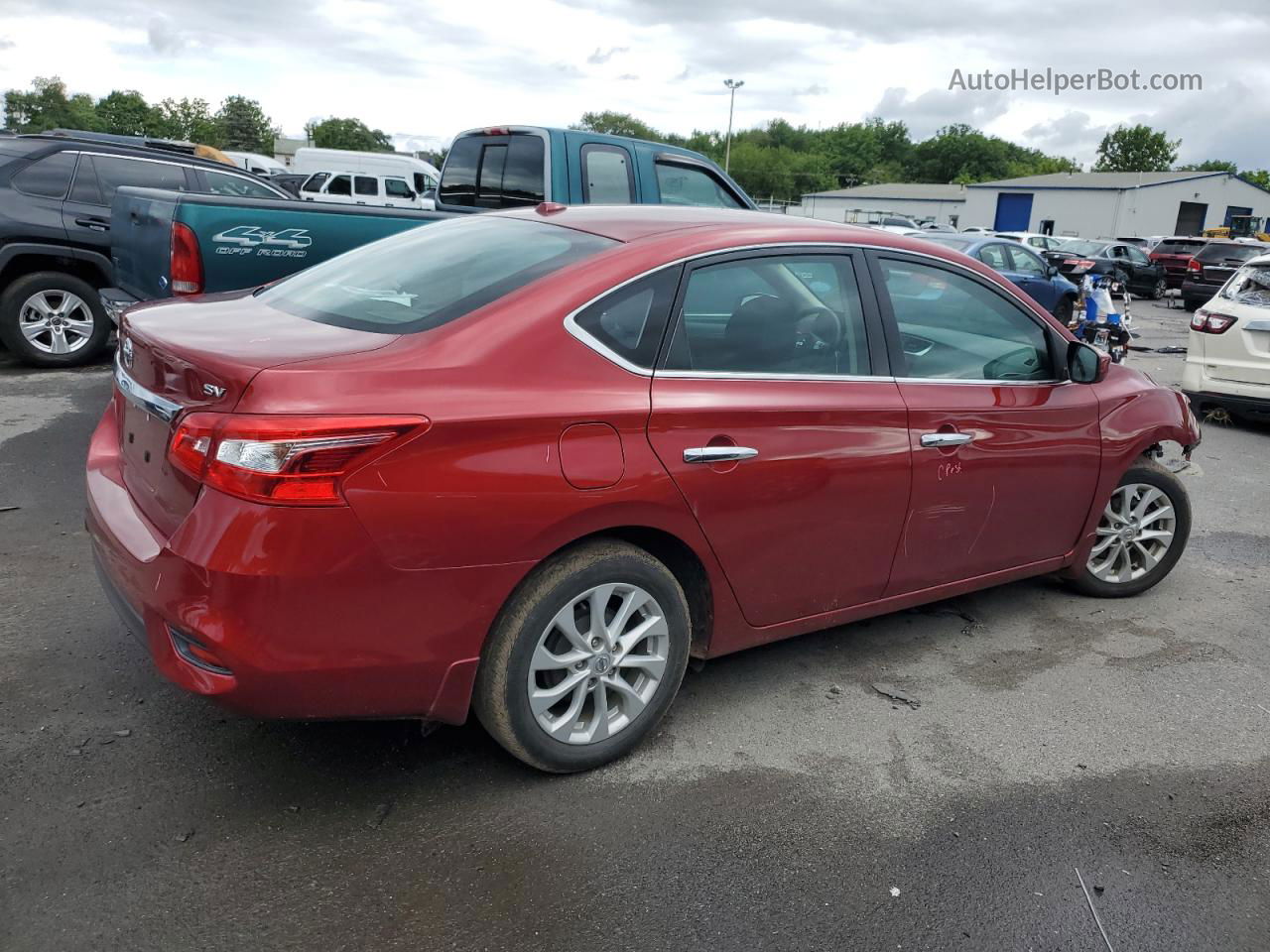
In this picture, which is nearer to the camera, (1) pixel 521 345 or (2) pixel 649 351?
(1) pixel 521 345

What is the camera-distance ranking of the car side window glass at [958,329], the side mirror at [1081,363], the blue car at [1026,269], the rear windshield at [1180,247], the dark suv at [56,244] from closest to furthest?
the car side window glass at [958,329]
the side mirror at [1081,363]
the dark suv at [56,244]
the blue car at [1026,269]
the rear windshield at [1180,247]

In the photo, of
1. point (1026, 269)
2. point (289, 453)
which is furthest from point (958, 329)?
point (1026, 269)

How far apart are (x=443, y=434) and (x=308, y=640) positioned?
623 millimetres

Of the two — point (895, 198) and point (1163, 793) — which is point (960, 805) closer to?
point (1163, 793)

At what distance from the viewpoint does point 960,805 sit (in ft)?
10.4

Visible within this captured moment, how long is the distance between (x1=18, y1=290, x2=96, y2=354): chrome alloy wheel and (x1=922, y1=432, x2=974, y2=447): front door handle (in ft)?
25.6

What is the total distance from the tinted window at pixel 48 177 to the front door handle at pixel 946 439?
7.94 metres

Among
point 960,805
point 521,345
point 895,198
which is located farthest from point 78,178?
point 895,198

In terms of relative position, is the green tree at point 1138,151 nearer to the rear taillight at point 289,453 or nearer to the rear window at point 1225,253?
the rear window at point 1225,253

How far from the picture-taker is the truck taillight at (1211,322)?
904 cm

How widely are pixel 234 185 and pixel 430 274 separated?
25.6 feet

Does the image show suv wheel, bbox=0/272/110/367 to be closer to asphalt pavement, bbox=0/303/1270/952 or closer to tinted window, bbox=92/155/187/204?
tinted window, bbox=92/155/187/204

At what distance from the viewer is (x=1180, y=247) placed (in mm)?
28531

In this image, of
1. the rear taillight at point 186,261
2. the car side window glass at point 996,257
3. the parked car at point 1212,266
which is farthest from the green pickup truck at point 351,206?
the parked car at point 1212,266
